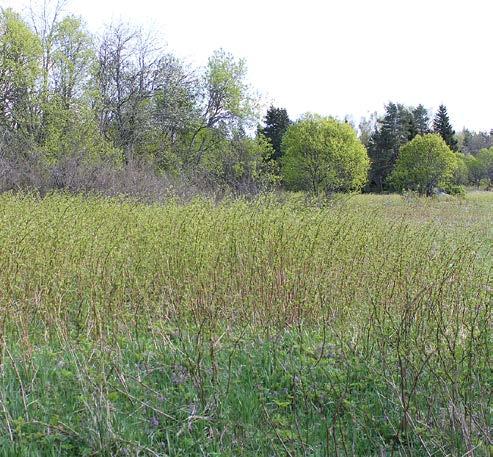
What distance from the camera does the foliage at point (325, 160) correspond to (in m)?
20.5

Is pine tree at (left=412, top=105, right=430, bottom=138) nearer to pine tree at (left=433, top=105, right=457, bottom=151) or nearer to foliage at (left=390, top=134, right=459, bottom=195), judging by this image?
pine tree at (left=433, top=105, right=457, bottom=151)

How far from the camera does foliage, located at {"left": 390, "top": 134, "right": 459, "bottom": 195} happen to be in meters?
28.6

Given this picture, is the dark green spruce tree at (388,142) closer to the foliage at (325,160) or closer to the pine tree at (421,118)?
the pine tree at (421,118)

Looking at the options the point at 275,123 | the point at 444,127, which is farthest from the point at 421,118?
the point at 275,123

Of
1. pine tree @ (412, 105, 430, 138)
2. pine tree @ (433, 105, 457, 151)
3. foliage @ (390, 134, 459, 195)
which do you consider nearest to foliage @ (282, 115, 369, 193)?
foliage @ (390, 134, 459, 195)

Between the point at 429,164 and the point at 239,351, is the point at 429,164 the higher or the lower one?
the higher one

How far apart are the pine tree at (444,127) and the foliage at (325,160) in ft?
91.6

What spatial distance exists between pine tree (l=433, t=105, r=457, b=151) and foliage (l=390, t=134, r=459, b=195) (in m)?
18.1

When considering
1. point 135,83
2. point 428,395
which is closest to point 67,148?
point 135,83

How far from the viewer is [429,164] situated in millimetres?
28797

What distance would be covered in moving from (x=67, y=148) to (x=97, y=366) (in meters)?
15.6

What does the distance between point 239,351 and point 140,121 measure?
21200 millimetres

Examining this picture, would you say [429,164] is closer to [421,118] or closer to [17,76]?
[17,76]

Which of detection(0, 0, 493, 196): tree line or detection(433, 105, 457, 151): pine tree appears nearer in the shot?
detection(0, 0, 493, 196): tree line
